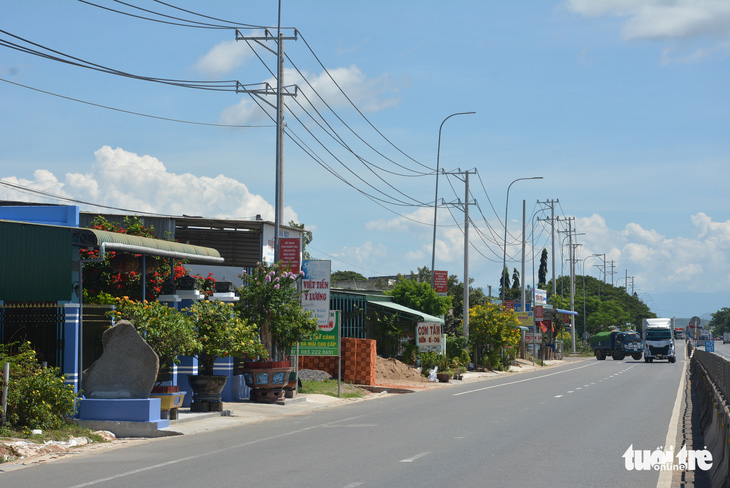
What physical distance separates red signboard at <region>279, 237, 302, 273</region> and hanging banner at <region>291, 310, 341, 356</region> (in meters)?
2.51

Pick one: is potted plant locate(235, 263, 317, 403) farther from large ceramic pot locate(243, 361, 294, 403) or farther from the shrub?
the shrub

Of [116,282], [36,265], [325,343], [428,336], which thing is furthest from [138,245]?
[428,336]

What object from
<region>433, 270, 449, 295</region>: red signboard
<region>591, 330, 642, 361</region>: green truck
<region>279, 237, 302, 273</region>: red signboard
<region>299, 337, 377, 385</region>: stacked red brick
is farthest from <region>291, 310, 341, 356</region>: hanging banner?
<region>591, 330, 642, 361</region>: green truck

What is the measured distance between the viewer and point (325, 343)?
27609 mm

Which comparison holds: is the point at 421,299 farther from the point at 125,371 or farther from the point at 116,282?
the point at 125,371

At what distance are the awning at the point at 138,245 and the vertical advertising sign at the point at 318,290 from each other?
217 inches

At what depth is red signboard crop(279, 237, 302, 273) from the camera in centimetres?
2534

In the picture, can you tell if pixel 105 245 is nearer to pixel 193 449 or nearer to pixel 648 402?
pixel 193 449

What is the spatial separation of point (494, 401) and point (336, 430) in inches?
350

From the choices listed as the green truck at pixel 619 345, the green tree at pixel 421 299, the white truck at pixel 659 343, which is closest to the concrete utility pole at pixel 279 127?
the green tree at pixel 421 299

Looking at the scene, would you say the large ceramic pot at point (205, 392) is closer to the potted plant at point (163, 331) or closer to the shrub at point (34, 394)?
the potted plant at point (163, 331)

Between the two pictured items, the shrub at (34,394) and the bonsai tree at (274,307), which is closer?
the shrub at (34,394)

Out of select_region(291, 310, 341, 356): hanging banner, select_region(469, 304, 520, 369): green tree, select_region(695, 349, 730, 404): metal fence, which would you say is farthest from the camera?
select_region(469, 304, 520, 369): green tree

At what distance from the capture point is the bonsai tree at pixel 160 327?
1705 cm
